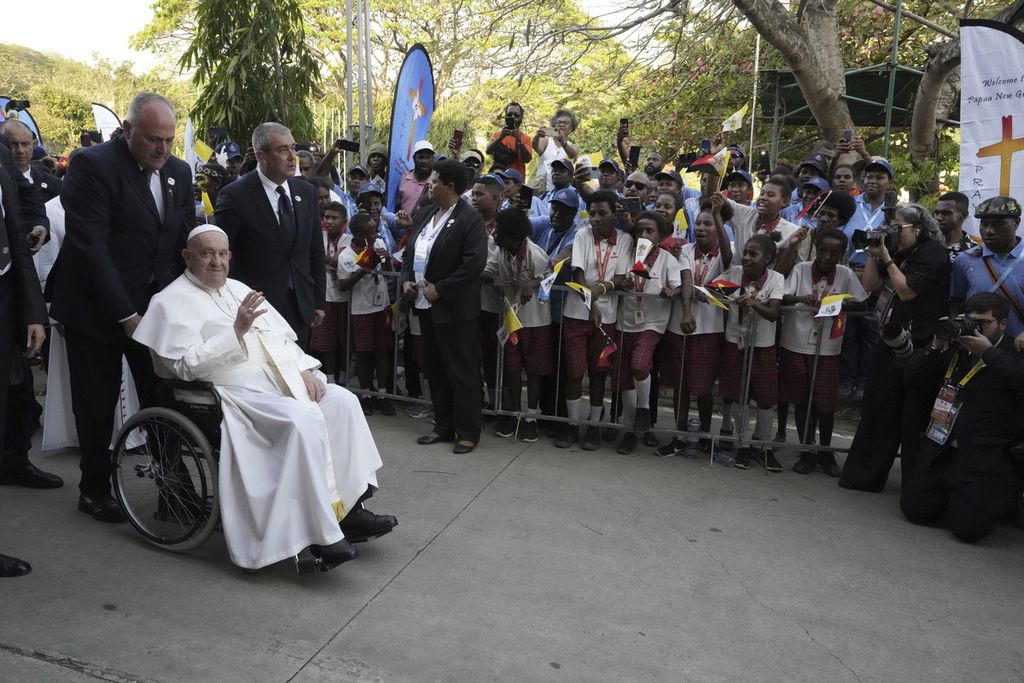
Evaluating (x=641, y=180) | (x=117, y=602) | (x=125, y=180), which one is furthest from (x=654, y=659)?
(x=641, y=180)

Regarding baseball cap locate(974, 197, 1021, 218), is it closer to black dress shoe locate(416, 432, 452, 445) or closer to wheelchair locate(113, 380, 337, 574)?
black dress shoe locate(416, 432, 452, 445)

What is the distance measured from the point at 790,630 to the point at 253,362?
2787mm

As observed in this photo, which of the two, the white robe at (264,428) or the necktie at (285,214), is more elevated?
the necktie at (285,214)

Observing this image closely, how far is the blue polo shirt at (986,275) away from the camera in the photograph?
4934mm

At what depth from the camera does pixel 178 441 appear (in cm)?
418

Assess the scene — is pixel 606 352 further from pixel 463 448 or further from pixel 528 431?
pixel 463 448

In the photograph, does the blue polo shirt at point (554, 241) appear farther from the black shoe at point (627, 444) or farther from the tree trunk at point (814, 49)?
Result: the tree trunk at point (814, 49)

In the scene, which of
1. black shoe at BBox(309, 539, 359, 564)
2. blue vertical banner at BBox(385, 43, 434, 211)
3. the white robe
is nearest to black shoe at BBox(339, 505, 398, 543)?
the white robe

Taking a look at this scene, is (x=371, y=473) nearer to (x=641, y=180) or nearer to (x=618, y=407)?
(x=618, y=407)

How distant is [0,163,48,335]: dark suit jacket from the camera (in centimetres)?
422

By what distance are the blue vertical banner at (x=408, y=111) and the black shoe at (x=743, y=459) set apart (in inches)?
151

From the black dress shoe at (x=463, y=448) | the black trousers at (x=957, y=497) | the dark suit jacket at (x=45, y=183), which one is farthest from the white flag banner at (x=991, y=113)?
the dark suit jacket at (x=45, y=183)

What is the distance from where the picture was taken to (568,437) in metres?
6.44

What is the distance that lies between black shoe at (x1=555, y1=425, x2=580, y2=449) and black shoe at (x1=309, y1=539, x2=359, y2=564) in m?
2.67
